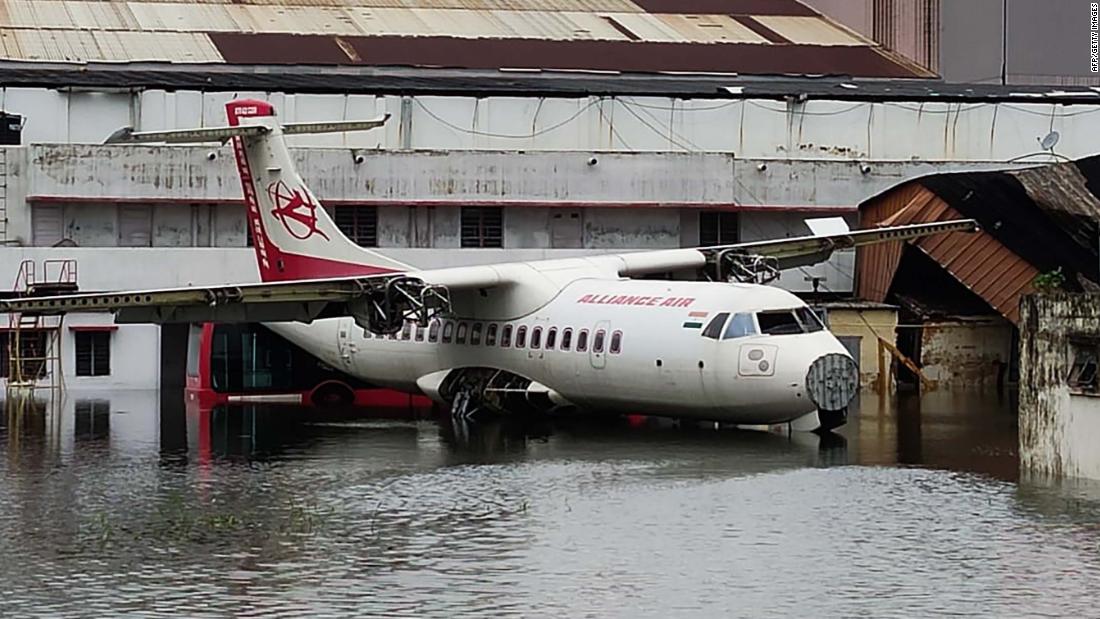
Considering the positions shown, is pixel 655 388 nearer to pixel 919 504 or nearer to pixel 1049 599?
pixel 919 504

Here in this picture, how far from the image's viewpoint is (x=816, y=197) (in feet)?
169

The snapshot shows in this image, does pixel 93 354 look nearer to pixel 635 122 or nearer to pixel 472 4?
pixel 635 122

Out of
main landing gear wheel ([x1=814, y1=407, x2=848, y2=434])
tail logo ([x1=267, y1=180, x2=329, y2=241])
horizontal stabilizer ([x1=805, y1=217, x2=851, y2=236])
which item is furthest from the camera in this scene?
horizontal stabilizer ([x1=805, y1=217, x2=851, y2=236])

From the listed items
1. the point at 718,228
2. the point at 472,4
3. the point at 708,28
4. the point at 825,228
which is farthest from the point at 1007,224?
the point at 472,4

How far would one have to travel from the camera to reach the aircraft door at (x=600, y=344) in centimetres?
3391

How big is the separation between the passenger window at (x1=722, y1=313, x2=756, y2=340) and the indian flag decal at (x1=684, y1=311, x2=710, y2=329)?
1.82ft

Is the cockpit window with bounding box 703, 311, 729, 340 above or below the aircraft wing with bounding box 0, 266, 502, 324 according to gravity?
below

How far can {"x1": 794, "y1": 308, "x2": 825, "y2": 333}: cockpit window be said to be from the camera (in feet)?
107

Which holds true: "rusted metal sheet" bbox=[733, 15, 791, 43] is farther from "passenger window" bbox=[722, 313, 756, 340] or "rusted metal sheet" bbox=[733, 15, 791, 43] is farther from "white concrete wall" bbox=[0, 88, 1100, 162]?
"passenger window" bbox=[722, 313, 756, 340]

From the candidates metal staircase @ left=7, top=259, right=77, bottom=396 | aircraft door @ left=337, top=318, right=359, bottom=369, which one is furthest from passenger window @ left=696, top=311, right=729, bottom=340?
metal staircase @ left=7, top=259, right=77, bottom=396

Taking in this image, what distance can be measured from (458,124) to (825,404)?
2346cm

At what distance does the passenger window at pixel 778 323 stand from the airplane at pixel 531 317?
34 millimetres

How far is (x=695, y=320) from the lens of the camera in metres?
32.8

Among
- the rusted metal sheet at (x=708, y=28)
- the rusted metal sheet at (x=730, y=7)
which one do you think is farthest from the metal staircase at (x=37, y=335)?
the rusted metal sheet at (x=730, y=7)
